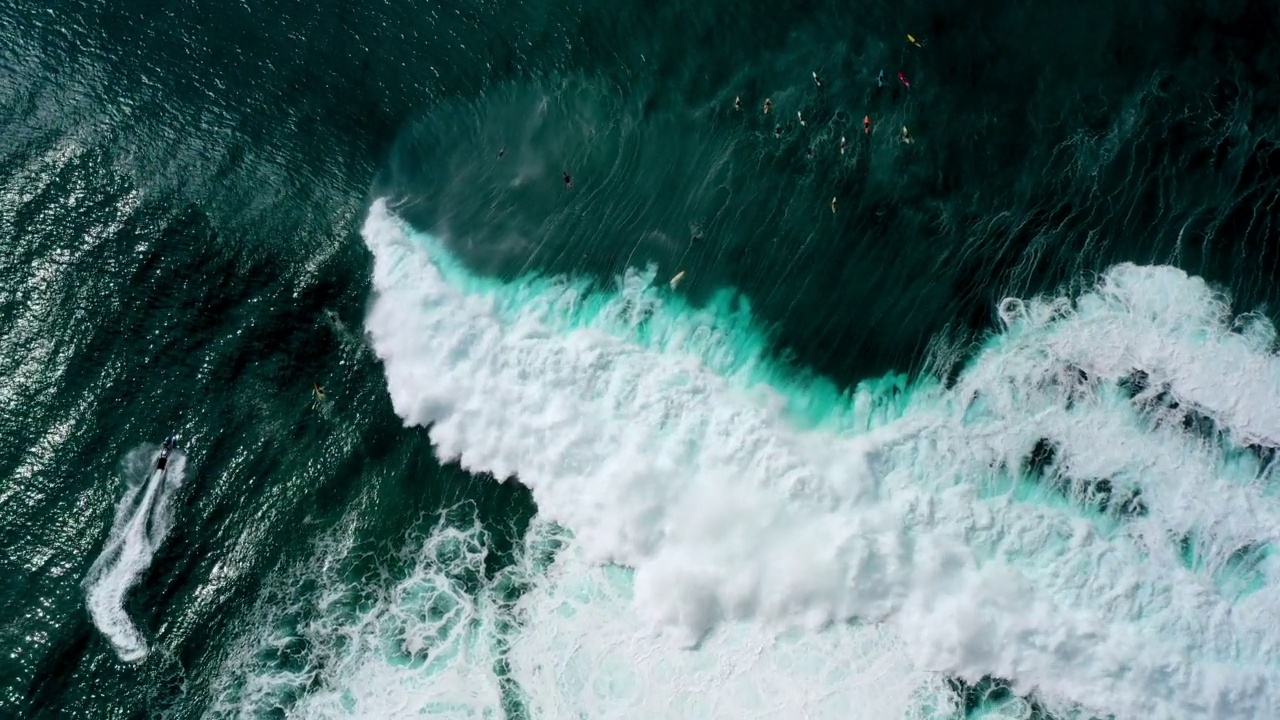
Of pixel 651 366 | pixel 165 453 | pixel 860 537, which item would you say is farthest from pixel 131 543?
pixel 860 537

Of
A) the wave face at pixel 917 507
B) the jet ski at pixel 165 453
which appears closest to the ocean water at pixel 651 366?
the wave face at pixel 917 507

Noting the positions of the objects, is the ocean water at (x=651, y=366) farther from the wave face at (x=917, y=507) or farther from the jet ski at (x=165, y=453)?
the jet ski at (x=165, y=453)

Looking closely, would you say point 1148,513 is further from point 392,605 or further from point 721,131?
point 392,605

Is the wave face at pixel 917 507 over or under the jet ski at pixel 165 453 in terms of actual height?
over

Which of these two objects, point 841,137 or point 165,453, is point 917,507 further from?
point 165,453

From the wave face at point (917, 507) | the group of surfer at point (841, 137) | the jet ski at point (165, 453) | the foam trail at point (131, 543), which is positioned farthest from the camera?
the group of surfer at point (841, 137)

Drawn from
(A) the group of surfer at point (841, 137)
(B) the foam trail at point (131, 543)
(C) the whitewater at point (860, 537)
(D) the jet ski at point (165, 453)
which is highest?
(A) the group of surfer at point (841, 137)

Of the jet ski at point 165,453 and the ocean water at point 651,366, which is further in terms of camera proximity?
the jet ski at point 165,453
